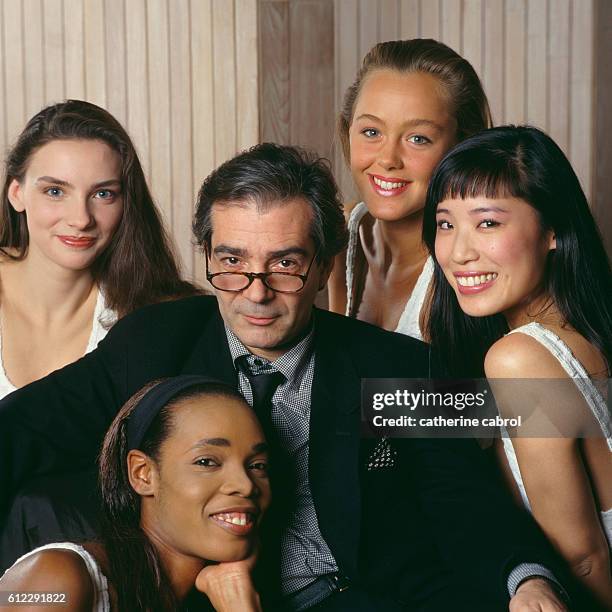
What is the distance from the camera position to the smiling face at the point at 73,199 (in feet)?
7.55

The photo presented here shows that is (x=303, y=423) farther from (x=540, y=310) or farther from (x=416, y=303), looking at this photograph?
(x=416, y=303)

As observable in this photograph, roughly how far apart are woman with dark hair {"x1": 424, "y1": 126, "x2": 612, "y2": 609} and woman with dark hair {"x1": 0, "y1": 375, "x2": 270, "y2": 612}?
46 centimetres

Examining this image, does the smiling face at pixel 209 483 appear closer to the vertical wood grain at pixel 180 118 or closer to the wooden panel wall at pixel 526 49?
the vertical wood grain at pixel 180 118

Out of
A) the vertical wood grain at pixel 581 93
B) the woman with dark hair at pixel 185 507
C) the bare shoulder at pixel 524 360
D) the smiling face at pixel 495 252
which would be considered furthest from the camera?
the vertical wood grain at pixel 581 93

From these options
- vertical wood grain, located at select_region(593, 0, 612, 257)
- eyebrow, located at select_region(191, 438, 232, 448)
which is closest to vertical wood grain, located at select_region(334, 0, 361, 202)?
vertical wood grain, located at select_region(593, 0, 612, 257)

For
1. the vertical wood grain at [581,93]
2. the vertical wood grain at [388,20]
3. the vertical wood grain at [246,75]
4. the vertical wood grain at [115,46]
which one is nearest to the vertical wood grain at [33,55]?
the vertical wood grain at [115,46]

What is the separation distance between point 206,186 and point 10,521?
25.7 inches

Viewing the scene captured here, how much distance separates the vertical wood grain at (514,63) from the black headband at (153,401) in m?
1.88

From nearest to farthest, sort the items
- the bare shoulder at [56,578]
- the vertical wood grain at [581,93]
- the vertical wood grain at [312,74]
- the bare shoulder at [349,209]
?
the bare shoulder at [56,578]
the bare shoulder at [349,209]
the vertical wood grain at [581,93]
the vertical wood grain at [312,74]

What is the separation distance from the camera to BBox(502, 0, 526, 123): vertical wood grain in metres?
3.17

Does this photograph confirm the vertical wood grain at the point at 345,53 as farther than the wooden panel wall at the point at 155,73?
Yes

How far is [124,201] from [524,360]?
107 centimetres

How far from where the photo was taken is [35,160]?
235 centimetres

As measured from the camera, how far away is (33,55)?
319 cm
